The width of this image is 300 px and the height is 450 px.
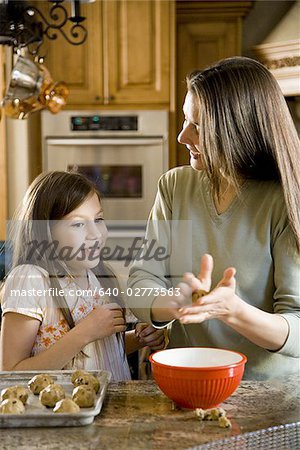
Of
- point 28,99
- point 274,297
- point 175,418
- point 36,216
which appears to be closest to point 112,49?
point 28,99

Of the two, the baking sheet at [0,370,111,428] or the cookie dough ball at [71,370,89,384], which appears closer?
the baking sheet at [0,370,111,428]

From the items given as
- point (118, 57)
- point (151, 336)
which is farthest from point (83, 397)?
point (118, 57)

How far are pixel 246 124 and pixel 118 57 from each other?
2.77m

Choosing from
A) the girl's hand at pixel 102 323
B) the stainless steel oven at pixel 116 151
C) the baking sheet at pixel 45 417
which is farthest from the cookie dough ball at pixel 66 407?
the stainless steel oven at pixel 116 151

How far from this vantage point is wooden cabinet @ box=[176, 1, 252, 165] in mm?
4336

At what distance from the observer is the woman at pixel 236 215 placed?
1.51 metres

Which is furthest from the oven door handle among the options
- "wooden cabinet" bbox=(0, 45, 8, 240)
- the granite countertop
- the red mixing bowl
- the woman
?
the red mixing bowl

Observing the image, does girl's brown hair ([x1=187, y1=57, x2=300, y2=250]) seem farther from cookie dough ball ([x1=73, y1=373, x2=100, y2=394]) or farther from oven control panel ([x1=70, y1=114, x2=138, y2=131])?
oven control panel ([x1=70, y1=114, x2=138, y2=131])

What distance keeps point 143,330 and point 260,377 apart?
0.29 meters

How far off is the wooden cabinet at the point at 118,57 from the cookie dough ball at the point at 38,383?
2.99 meters

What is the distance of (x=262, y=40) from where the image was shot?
469 centimetres

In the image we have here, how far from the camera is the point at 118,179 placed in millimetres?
4172

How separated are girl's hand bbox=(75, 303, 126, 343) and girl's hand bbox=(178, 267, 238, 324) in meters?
0.36

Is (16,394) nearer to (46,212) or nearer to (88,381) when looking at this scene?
(88,381)
